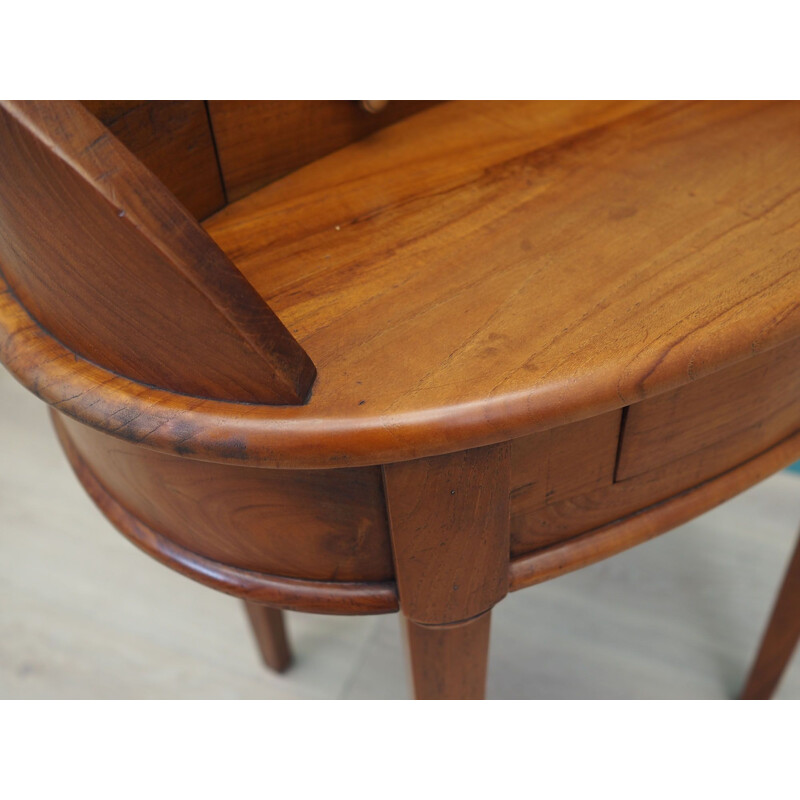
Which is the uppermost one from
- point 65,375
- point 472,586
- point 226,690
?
point 65,375

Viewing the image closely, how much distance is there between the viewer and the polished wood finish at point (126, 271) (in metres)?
0.32

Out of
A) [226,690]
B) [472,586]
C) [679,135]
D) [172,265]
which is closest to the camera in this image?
[172,265]

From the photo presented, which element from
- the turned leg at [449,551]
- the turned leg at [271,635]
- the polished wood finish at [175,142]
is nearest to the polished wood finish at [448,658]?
the turned leg at [449,551]

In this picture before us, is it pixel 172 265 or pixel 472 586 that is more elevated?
pixel 172 265

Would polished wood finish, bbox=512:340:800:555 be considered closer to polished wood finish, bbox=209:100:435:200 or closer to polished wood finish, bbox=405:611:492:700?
polished wood finish, bbox=405:611:492:700

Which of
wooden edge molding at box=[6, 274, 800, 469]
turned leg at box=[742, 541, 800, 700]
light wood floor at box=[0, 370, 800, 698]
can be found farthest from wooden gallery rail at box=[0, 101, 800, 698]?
light wood floor at box=[0, 370, 800, 698]

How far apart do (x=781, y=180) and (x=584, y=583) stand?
0.66 metres

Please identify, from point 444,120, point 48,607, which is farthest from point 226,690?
point 444,120

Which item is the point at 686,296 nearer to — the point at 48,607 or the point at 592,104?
the point at 592,104

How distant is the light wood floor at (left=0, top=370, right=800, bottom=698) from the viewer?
0.97 m

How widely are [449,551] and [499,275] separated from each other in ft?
0.47

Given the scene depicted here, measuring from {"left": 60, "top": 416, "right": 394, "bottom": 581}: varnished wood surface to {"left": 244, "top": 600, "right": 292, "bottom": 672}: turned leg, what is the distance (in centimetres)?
43

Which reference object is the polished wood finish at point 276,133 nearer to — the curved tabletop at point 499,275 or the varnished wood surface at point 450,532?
the curved tabletop at point 499,275

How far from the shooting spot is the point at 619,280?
436 mm
